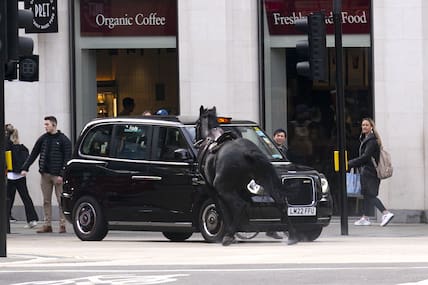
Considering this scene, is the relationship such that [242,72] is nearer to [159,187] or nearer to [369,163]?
[369,163]

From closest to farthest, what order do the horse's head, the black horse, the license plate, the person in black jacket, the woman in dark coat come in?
1. the black horse
2. the horse's head
3. the license plate
4. the person in black jacket
5. the woman in dark coat

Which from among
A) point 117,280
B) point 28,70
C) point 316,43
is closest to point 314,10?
point 316,43

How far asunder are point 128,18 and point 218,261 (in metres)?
11.8

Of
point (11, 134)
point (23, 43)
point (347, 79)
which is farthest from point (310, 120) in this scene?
point (23, 43)

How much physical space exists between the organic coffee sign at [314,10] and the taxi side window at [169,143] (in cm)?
609

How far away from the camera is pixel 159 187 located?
18.5m

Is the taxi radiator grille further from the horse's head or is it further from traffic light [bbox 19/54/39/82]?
traffic light [bbox 19/54/39/82]

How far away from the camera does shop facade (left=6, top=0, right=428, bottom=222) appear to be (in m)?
23.5

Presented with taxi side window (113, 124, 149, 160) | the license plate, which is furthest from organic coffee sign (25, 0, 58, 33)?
the license plate

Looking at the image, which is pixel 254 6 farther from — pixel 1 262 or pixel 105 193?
pixel 1 262

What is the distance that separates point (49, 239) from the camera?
792 inches

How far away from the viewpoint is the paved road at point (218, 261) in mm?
11867

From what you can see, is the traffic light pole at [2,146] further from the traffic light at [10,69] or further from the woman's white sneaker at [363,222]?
the woman's white sneaker at [363,222]

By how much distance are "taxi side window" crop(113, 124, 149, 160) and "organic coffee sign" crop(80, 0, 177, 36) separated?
591 cm
